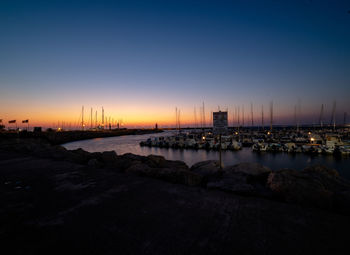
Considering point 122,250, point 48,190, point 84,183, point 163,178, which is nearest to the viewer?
point 122,250

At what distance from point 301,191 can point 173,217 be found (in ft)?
8.74

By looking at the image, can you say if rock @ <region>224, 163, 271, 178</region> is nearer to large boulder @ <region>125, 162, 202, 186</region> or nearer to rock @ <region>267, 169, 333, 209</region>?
rock @ <region>267, 169, 333, 209</region>

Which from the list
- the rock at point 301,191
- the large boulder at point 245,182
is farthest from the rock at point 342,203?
the large boulder at point 245,182

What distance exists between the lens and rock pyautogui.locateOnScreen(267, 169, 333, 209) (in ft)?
9.49

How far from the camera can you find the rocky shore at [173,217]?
183 cm

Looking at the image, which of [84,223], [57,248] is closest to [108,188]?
[84,223]

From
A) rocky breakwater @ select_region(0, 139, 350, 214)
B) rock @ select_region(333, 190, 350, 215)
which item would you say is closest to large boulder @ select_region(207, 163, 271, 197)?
rocky breakwater @ select_region(0, 139, 350, 214)

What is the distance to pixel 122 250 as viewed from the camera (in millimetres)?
1766

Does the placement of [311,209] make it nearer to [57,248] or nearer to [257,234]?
[257,234]

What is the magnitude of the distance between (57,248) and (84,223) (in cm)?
50

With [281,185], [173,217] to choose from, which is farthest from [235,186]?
[173,217]

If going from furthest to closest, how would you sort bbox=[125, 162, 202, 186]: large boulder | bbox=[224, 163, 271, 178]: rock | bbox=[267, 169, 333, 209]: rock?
bbox=[224, 163, 271, 178]: rock
bbox=[125, 162, 202, 186]: large boulder
bbox=[267, 169, 333, 209]: rock

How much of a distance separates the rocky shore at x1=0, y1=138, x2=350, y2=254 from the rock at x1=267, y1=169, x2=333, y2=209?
0.05 feet

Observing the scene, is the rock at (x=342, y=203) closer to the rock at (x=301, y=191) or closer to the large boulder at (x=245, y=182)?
the rock at (x=301, y=191)
